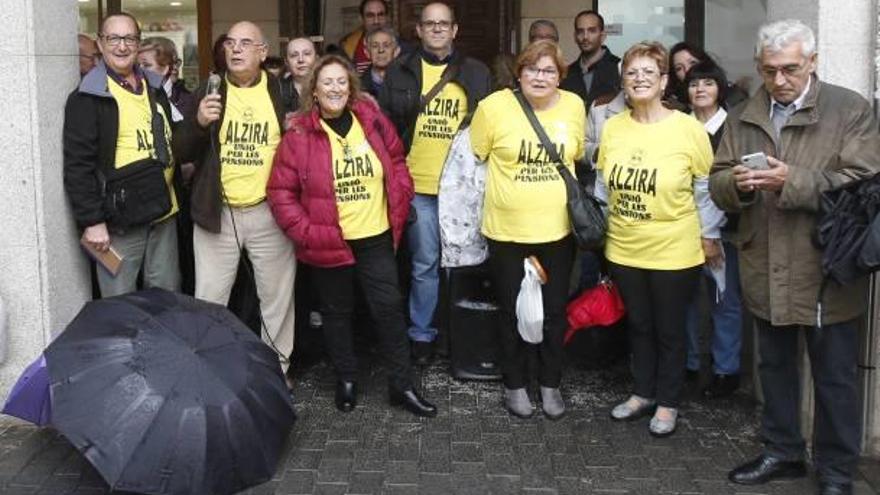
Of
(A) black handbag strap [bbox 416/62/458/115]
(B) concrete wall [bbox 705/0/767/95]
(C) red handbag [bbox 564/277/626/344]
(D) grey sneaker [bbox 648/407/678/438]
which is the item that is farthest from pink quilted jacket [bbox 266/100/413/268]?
(B) concrete wall [bbox 705/0/767/95]

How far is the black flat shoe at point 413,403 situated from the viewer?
5.16m

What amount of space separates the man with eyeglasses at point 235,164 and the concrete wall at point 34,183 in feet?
2.13

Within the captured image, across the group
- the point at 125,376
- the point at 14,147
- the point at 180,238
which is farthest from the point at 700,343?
the point at 14,147

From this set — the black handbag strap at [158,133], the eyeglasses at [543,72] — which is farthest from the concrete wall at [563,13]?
the black handbag strap at [158,133]

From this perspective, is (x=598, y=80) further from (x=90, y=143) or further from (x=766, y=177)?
(x=90, y=143)

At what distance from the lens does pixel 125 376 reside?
3799 mm

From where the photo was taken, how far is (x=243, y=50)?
4988 mm

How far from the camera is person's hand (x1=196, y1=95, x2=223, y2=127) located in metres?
4.87

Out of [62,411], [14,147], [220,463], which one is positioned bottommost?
[220,463]

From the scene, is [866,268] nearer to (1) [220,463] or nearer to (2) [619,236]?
(2) [619,236]

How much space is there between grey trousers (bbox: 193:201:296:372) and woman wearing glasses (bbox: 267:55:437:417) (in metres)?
0.22

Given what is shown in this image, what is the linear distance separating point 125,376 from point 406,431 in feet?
5.39

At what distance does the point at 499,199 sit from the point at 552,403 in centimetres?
114

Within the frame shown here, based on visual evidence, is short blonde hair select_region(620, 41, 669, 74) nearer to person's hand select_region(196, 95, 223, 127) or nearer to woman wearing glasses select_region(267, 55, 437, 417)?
woman wearing glasses select_region(267, 55, 437, 417)
